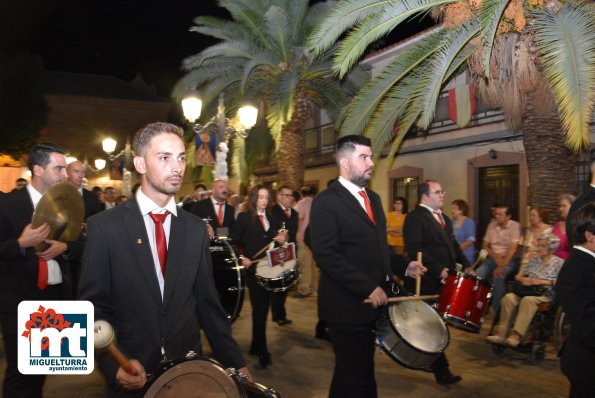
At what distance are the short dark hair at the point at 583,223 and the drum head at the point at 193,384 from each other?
7.41 feet

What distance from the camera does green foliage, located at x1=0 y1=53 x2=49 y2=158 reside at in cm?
3131

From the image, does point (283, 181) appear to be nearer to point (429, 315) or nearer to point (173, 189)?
point (429, 315)

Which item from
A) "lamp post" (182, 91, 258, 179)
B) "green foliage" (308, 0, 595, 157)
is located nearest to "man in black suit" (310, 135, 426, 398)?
"green foliage" (308, 0, 595, 157)

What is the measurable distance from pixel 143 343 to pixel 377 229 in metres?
2.23

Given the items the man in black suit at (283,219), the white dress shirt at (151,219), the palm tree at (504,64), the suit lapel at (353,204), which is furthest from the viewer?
the man in black suit at (283,219)

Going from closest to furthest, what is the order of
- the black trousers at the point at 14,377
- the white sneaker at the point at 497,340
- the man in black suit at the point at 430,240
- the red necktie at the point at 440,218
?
the black trousers at the point at 14,377 < the man in black suit at the point at 430,240 < the red necktie at the point at 440,218 < the white sneaker at the point at 497,340

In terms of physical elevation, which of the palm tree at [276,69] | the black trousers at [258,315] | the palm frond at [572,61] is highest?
the palm tree at [276,69]

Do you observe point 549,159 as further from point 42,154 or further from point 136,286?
point 136,286

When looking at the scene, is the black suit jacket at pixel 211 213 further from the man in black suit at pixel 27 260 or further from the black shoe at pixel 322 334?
the man in black suit at pixel 27 260

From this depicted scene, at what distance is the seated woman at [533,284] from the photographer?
23.4ft

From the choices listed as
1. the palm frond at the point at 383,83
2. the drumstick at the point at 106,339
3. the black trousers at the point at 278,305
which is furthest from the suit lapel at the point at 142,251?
the palm frond at the point at 383,83

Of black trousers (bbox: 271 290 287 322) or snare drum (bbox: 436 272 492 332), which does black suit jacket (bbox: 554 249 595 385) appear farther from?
black trousers (bbox: 271 290 287 322)

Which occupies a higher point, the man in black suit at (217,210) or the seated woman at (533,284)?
the man in black suit at (217,210)

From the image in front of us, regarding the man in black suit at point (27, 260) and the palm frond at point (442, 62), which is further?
the palm frond at point (442, 62)
